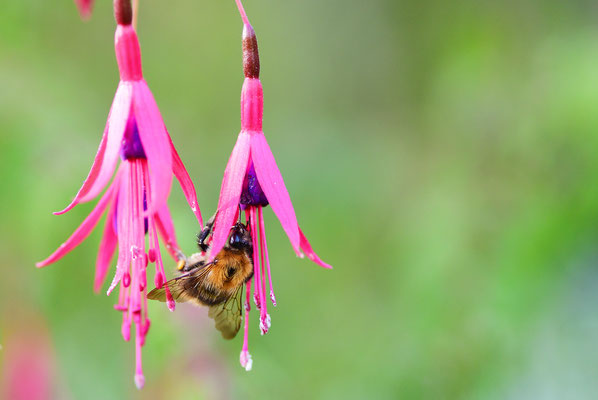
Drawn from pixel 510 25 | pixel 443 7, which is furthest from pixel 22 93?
pixel 443 7

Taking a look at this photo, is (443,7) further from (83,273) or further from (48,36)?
(83,273)

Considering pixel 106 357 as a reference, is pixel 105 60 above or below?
above

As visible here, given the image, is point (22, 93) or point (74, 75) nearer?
point (22, 93)

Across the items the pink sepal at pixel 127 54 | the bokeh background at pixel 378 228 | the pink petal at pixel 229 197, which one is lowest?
the bokeh background at pixel 378 228

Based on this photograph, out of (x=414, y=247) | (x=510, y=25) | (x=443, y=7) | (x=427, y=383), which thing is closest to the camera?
(x=427, y=383)

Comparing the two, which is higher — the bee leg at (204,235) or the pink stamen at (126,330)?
the bee leg at (204,235)

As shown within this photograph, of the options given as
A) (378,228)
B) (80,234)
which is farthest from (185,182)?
(378,228)

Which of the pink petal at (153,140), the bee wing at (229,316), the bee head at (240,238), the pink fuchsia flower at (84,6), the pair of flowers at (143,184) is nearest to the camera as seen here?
the pink fuchsia flower at (84,6)

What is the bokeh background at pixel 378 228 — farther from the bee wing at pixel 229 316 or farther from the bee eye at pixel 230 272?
the bee eye at pixel 230 272

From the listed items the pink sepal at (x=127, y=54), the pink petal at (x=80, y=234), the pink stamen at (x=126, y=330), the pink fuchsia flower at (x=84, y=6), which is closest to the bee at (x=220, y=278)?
the pink stamen at (x=126, y=330)
